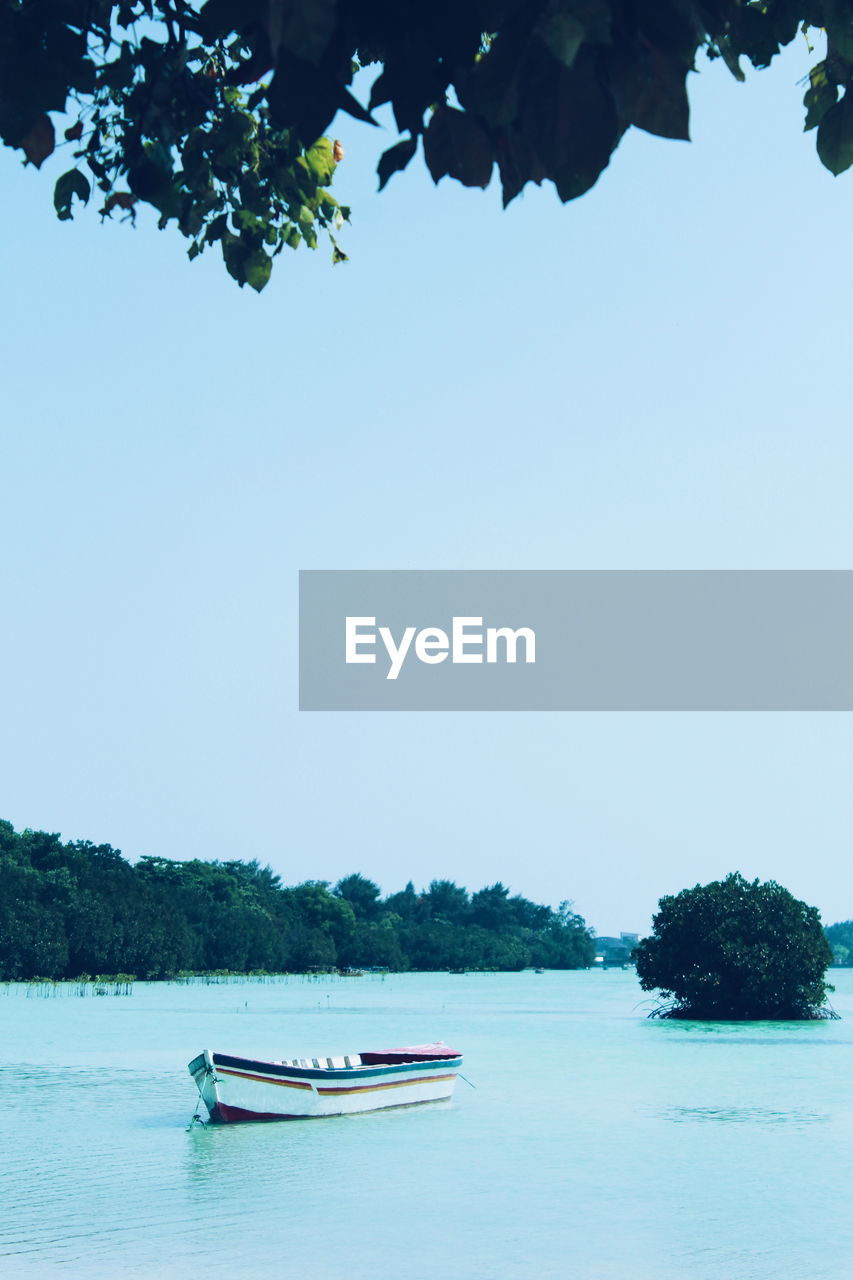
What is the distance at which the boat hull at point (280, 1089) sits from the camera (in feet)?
83.3

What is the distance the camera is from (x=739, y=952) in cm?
5206

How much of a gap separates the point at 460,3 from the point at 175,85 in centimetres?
235

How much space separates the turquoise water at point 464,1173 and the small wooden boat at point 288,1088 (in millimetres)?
364

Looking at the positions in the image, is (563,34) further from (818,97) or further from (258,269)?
(258,269)

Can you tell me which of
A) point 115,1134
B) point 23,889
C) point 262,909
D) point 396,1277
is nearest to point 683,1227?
point 396,1277

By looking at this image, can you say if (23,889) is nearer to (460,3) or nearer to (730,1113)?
(730,1113)

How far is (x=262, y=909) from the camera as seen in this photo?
381 feet

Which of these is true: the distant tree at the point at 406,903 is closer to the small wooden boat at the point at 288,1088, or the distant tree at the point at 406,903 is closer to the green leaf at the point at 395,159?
the small wooden boat at the point at 288,1088

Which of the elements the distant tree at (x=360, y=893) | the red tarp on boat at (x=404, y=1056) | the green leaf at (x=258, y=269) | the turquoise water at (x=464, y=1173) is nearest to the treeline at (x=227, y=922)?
the distant tree at (x=360, y=893)

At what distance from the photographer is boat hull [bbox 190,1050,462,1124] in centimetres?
2538

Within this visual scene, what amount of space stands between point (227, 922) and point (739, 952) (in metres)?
61.0

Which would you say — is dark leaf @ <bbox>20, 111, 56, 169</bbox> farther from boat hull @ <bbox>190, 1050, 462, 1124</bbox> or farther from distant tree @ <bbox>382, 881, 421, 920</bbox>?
distant tree @ <bbox>382, 881, 421, 920</bbox>

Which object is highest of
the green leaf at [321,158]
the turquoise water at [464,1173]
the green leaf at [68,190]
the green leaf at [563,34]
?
the green leaf at [321,158]

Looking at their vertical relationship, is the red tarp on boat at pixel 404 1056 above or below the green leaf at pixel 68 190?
below
